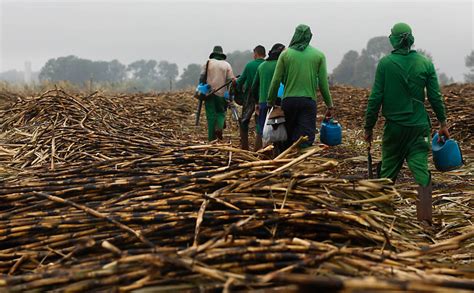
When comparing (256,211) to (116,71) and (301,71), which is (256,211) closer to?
(301,71)

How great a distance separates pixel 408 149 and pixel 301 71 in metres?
1.38

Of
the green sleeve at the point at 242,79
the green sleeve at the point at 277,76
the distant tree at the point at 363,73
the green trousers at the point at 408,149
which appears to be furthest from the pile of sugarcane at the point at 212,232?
the distant tree at the point at 363,73

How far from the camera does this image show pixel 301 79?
183 inches

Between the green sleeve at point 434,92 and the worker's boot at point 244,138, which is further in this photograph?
the worker's boot at point 244,138

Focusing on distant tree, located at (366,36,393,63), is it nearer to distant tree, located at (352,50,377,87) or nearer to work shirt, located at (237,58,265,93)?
distant tree, located at (352,50,377,87)

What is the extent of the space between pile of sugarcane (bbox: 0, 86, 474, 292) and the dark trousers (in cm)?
136

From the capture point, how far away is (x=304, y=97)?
4715 millimetres

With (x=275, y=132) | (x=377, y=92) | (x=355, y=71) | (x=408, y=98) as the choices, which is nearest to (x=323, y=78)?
(x=275, y=132)

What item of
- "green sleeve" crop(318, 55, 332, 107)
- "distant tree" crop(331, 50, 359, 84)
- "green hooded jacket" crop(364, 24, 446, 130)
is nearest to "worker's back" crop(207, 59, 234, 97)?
"green sleeve" crop(318, 55, 332, 107)

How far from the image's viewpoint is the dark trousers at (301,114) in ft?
15.5

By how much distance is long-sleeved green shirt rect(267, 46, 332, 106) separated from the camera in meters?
4.65

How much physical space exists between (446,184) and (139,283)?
14.1 feet

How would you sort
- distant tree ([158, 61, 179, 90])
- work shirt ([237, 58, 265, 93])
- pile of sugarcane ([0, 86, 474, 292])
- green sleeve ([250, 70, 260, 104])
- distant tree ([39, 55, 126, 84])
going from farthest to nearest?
distant tree ([158, 61, 179, 90])
distant tree ([39, 55, 126, 84])
work shirt ([237, 58, 265, 93])
green sleeve ([250, 70, 260, 104])
pile of sugarcane ([0, 86, 474, 292])

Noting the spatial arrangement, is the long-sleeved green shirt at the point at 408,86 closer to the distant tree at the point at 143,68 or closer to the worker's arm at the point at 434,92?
the worker's arm at the point at 434,92
